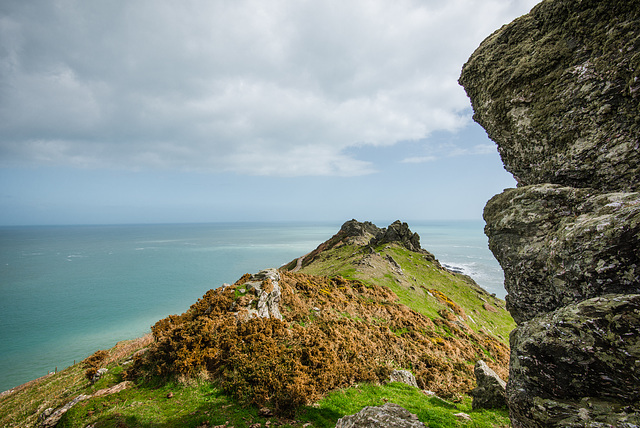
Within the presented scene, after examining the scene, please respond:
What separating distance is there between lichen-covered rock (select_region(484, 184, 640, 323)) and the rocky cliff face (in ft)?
0.10

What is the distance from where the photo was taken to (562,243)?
7.21 meters

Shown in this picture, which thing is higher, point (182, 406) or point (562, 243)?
point (562, 243)

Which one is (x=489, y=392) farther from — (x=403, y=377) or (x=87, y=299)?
(x=87, y=299)

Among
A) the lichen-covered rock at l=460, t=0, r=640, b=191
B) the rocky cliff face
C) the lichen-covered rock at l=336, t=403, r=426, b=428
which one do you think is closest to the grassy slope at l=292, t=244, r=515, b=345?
the lichen-covered rock at l=336, t=403, r=426, b=428

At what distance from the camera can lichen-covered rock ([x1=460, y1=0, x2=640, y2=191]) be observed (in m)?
7.26

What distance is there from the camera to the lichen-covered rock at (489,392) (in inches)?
513

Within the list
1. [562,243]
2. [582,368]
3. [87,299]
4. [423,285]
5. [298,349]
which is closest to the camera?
[582,368]

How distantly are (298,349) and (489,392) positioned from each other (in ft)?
34.2

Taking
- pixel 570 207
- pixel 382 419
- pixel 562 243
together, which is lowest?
pixel 382 419

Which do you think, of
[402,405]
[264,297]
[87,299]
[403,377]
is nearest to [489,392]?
[403,377]

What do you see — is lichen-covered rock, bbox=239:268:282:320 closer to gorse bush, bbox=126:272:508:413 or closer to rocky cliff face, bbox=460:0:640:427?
gorse bush, bbox=126:272:508:413

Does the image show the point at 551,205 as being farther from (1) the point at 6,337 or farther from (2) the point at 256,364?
(1) the point at 6,337

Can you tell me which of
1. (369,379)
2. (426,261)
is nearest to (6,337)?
(369,379)

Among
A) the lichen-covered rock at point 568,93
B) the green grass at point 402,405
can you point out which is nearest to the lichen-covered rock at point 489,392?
the green grass at point 402,405
